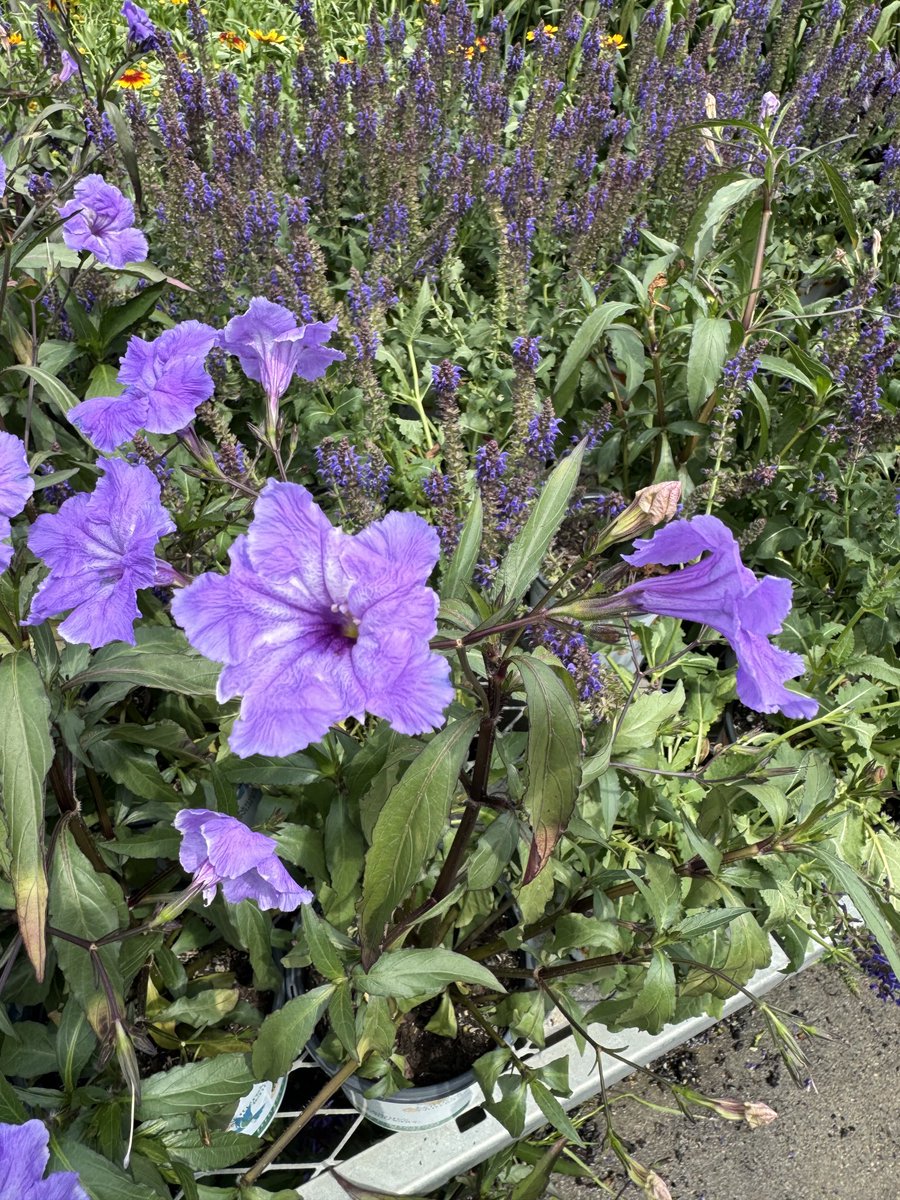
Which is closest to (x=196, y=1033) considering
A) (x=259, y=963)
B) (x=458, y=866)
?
(x=259, y=963)

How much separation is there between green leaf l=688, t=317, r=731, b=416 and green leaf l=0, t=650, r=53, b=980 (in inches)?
62.8

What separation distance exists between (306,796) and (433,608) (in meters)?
0.77

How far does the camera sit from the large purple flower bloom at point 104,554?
3.25 ft

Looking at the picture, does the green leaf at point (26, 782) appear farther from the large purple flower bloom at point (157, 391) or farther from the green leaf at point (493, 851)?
the green leaf at point (493, 851)

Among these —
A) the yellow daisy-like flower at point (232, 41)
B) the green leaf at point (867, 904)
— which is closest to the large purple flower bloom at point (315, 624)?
the green leaf at point (867, 904)

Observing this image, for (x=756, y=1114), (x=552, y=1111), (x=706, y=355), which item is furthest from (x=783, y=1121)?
(x=706, y=355)

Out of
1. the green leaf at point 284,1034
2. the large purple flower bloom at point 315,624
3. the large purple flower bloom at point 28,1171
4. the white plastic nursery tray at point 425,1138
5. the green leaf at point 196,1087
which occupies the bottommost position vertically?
the white plastic nursery tray at point 425,1138

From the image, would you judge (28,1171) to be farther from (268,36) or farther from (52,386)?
(268,36)

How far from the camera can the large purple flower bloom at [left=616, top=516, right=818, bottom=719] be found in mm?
867

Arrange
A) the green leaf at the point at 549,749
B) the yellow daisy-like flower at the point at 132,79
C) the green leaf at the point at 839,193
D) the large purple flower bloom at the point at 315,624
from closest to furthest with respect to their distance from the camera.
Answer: the large purple flower bloom at the point at 315,624, the green leaf at the point at 549,749, the green leaf at the point at 839,193, the yellow daisy-like flower at the point at 132,79

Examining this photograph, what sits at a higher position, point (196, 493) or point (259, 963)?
point (196, 493)

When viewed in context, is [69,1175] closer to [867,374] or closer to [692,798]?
[692,798]

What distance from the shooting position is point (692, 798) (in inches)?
80.4

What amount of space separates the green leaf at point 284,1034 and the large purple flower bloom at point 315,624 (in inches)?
20.9
